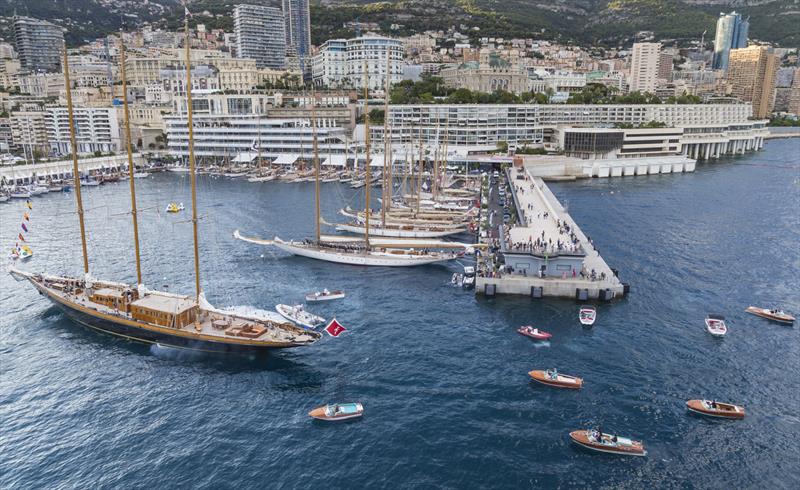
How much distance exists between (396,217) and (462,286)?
3105cm

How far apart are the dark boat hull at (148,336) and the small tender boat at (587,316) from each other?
28.4 metres

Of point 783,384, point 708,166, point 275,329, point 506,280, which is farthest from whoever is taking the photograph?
point 708,166

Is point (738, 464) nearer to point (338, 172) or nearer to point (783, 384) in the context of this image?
point (783, 384)

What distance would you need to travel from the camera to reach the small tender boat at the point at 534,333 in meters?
47.8

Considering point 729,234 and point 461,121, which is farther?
point 461,121

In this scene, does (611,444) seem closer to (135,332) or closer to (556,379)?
(556,379)

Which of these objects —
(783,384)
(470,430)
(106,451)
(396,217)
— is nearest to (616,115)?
(396,217)

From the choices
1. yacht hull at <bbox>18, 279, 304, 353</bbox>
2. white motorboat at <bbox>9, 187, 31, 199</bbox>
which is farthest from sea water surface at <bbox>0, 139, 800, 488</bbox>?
white motorboat at <bbox>9, 187, 31, 199</bbox>

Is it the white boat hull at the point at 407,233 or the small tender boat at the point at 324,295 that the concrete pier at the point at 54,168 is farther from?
the small tender boat at the point at 324,295

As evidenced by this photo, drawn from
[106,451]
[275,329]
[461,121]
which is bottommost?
[106,451]

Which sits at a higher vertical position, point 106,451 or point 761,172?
point 761,172

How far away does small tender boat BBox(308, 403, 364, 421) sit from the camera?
1435 inches

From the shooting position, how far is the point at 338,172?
141250 millimetres

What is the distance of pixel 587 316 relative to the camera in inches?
2007
